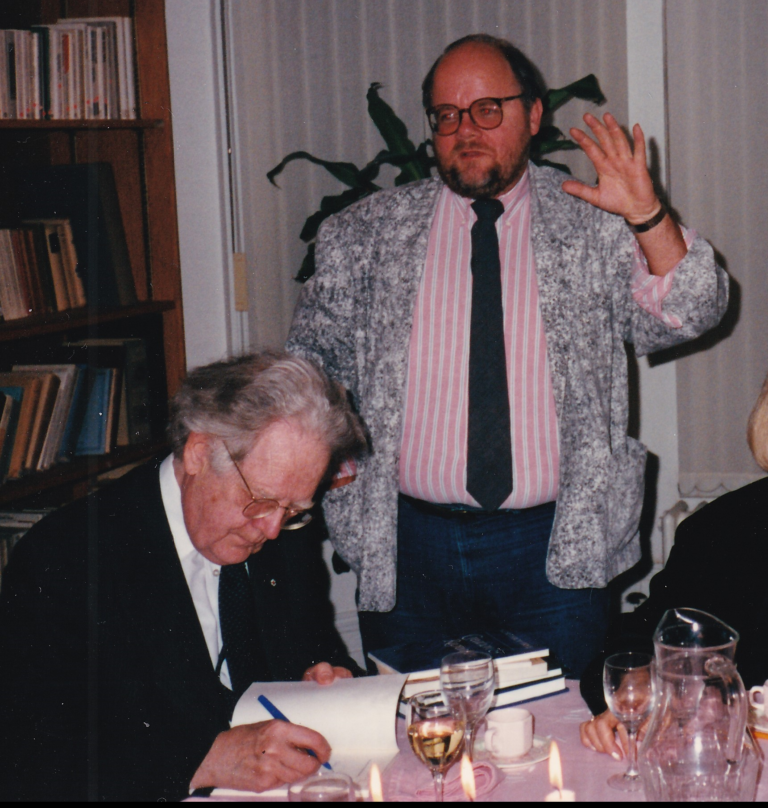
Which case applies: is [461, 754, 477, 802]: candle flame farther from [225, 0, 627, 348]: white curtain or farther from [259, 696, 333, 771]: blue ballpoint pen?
[225, 0, 627, 348]: white curtain

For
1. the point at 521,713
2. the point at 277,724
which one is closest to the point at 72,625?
the point at 277,724

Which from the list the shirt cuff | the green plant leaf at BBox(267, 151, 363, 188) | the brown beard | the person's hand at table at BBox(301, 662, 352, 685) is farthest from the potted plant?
the person's hand at table at BBox(301, 662, 352, 685)

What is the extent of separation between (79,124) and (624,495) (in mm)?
1842

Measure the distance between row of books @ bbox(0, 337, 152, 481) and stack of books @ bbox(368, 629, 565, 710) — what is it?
143 cm

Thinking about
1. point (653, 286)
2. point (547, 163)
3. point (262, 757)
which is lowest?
point (262, 757)

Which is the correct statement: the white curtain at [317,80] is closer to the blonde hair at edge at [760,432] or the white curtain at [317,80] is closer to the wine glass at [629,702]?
the blonde hair at edge at [760,432]

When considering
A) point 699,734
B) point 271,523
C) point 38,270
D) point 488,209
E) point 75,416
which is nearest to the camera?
point 699,734

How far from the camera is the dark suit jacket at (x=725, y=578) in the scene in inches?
60.0

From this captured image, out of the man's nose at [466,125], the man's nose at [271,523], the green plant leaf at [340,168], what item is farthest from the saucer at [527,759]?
the green plant leaf at [340,168]

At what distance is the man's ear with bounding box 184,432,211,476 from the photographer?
4.71 ft

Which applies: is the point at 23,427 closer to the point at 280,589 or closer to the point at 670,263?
the point at 280,589

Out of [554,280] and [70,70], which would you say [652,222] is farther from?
[70,70]

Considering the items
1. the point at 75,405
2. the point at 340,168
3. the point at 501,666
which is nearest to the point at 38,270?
the point at 75,405

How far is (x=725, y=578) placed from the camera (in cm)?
163
